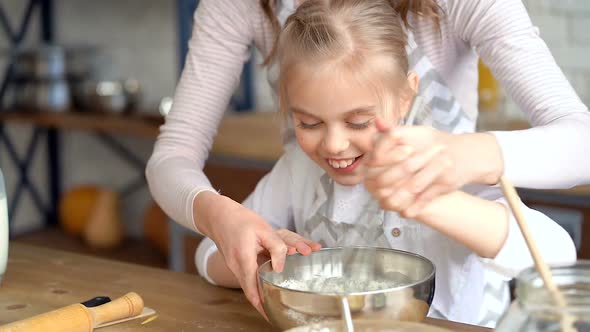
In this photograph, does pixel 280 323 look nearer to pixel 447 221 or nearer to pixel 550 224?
pixel 447 221

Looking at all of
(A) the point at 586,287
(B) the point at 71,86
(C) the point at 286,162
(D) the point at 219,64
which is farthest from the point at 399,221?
(B) the point at 71,86

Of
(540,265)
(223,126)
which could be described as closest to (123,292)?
(540,265)

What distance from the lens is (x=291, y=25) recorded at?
1290 mm

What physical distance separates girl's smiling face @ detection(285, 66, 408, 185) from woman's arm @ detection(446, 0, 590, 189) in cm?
18

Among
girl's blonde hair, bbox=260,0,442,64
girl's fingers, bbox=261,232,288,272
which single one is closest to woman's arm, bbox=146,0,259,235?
girl's blonde hair, bbox=260,0,442,64

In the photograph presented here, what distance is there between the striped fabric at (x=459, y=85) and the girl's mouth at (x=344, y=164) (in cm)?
20

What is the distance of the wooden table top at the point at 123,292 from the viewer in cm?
111

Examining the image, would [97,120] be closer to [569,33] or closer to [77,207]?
[77,207]

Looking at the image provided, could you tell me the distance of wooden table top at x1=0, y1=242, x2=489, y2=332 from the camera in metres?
1.11

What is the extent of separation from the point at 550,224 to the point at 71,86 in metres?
2.57

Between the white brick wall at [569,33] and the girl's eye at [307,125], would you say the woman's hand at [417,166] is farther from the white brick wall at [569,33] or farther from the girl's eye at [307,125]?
the white brick wall at [569,33]

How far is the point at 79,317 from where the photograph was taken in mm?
1063

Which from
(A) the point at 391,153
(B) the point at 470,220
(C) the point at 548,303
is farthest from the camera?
(B) the point at 470,220

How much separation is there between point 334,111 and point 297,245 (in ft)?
0.66
